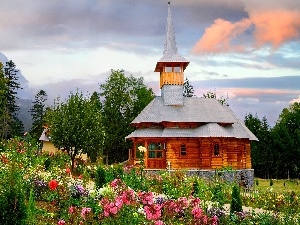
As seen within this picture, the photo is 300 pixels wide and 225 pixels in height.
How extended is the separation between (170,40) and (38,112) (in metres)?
36.2

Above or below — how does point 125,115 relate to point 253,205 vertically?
above

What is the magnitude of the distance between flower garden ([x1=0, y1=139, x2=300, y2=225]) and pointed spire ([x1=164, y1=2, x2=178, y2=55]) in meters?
17.0

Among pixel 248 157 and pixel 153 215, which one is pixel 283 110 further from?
pixel 153 215

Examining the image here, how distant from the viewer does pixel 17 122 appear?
65625 mm

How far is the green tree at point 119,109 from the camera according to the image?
5150cm

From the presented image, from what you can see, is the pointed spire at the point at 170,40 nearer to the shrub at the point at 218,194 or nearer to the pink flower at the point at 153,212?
the shrub at the point at 218,194

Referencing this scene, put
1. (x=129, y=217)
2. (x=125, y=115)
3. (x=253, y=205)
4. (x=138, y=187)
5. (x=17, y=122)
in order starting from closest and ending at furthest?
1. (x=129, y=217)
2. (x=253, y=205)
3. (x=138, y=187)
4. (x=125, y=115)
5. (x=17, y=122)

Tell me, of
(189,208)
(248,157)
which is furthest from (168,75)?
(189,208)

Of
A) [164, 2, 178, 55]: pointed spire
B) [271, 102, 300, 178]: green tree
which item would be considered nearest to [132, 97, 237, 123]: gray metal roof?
[164, 2, 178, 55]: pointed spire

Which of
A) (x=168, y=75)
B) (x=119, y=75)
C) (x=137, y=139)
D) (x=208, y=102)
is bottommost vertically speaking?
(x=137, y=139)

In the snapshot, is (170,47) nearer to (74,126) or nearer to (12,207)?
(74,126)

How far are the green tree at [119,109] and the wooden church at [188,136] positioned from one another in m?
15.6

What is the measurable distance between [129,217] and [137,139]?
87.2 feet

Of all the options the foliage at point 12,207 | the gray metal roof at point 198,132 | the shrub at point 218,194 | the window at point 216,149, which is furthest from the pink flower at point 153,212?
the window at point 216,149
